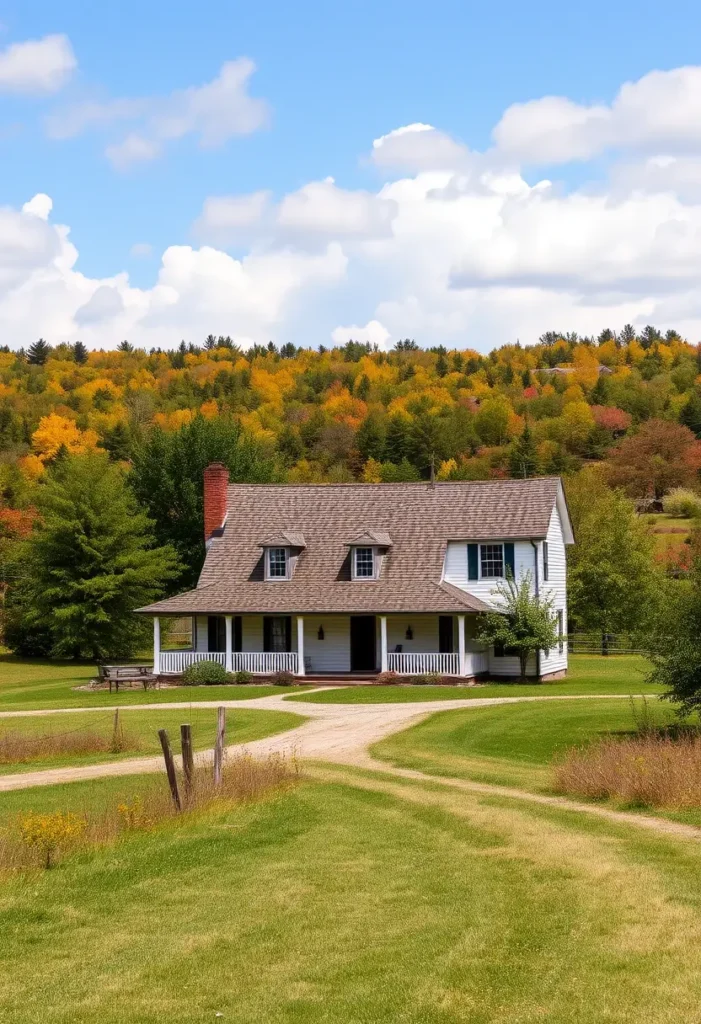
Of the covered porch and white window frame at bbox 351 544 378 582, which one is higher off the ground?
white window frame at bbox 351 544 378 582

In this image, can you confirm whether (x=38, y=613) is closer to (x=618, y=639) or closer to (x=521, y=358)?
(x=618, y=639)

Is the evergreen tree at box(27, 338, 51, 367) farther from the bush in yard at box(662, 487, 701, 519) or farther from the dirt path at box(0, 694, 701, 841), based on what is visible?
the dirt path at box(0, 694, 701, 841)

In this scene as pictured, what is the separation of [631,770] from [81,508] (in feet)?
144

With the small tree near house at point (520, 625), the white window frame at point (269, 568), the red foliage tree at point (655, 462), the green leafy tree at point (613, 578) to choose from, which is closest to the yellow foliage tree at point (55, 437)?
the red foliage tree at point (655, 462)

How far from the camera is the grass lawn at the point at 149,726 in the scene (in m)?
26.4

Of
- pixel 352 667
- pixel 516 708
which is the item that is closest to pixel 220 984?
pixel 516 708

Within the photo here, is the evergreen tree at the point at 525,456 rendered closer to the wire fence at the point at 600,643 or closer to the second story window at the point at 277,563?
the wire fence at the point at 600,643

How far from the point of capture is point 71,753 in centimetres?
2689

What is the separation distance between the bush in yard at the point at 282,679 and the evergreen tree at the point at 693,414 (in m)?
89.9

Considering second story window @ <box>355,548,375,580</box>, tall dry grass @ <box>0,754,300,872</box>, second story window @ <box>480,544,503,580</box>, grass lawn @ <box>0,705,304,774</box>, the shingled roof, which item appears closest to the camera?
tall dry grass @ <box>0,754,300,872</box>

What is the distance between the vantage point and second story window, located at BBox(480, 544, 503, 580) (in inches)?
1925

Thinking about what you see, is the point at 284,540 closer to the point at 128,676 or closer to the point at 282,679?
the point at 282,679

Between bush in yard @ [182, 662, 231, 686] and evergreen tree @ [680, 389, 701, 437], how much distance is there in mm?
90968

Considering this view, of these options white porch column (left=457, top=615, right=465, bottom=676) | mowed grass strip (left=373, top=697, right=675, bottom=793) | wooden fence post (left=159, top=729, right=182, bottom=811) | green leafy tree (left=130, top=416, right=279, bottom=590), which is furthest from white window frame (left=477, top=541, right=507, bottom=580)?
wooden fence post (left=159, top=729, right=182, bottom=811)
